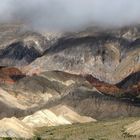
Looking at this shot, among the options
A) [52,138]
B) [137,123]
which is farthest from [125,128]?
[52,138]

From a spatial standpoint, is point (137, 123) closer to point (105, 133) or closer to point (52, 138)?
point (105, 133)

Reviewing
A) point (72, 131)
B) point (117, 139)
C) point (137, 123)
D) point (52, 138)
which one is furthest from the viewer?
point (72, 131)

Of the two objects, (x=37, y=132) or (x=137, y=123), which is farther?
(x=37, y=132)

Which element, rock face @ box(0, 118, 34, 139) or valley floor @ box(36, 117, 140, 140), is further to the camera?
rock face @ box(0, 118, 34, 139)

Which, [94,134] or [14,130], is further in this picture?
[14,130]

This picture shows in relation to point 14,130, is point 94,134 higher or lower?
higher

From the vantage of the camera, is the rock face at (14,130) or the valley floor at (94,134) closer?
the valley floor at (94,134)

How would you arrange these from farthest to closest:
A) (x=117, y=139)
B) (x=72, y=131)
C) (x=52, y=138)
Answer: (x=72, y=131) < (x=52, y=138) < (x=117, y=139)

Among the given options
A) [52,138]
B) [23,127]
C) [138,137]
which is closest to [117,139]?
[138,137]

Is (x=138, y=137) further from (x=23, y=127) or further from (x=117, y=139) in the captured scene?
(x=23, y=127)

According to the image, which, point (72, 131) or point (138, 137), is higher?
point (138, 137)
